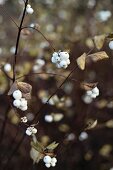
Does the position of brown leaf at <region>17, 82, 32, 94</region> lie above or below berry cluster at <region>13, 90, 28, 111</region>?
above

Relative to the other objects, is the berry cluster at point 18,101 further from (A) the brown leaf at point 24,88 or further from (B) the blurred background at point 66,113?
(B) the blurred background at point 66,113

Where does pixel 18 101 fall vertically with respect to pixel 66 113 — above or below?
A: below

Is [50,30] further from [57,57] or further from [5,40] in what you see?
[57,57]

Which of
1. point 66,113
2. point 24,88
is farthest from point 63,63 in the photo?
point 66,113

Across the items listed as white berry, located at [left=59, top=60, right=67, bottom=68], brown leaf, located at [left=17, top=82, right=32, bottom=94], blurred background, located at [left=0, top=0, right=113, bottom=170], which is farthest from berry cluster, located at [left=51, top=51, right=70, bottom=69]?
blurred background, located at [left=0, top=0, right=113, bottom=170]

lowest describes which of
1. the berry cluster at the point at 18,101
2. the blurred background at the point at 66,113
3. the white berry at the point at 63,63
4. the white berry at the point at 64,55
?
the berry cluster at the point at 18,101

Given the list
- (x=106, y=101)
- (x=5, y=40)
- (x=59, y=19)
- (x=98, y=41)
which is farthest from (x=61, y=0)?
(x=98, y=41)

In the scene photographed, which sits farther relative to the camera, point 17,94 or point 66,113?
point 66,113

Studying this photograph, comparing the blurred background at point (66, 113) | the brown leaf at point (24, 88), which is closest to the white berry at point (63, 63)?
the brown leaf at point (24, 88)

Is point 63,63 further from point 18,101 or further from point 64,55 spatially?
point 18,101

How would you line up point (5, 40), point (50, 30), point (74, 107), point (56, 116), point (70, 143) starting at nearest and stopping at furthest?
point (56, 116) < point (70, 143) < point (74, 107) < point (50, 30) < point (5, 40)

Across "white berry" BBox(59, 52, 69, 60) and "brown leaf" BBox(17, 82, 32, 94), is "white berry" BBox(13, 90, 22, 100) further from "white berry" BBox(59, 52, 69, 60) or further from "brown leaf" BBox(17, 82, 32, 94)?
"white berry" BBox(59, 52, 69, 60)
